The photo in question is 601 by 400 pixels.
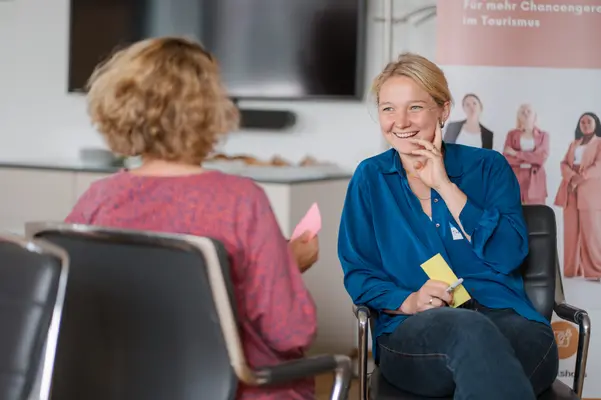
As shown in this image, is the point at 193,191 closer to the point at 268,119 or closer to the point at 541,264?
the point at 541,264

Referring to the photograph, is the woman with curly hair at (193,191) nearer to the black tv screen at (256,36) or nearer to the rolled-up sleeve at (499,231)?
the rolled-up sleeve at (499,231)

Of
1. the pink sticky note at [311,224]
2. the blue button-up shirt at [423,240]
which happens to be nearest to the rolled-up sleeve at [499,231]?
the blue button-up shirt at [423,240]

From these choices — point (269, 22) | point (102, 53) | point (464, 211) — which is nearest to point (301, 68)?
point (269, 22)

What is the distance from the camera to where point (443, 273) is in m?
2.31

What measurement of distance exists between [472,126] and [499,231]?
1.12 metres

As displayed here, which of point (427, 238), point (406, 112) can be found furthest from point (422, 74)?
point (427, 238)

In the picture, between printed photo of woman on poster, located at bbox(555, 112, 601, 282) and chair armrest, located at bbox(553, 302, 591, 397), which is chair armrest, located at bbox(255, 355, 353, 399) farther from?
printed photo of woman on poster, located at bbox(555, 112, 601, 282)

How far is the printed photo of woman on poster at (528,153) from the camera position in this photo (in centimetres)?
343

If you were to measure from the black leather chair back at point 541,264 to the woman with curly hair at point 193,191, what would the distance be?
3.20 ft

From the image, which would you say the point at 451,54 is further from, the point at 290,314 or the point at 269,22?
the point at 290,314

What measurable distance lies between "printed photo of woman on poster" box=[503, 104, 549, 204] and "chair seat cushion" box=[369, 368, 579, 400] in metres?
1.28

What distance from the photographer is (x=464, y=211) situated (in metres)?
2.38

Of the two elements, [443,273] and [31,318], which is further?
[443,273]

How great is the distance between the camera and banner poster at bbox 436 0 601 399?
3.43 metres
